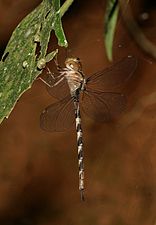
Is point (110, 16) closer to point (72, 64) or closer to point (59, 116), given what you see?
point (72, 64)

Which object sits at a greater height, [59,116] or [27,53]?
[59,116]

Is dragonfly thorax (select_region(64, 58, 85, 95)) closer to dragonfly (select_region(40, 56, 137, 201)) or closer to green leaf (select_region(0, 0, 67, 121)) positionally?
dragonfly (select_region(40, 56, 137, 201))

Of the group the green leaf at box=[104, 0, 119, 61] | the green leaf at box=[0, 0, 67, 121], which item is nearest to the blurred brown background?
the green leaf at box=[104, 0, 119, 61]

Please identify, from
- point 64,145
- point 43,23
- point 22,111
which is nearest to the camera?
point 43,23

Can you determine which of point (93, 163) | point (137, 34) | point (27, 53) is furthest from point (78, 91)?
point (137, 34)

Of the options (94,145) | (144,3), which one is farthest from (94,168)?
(144,3)

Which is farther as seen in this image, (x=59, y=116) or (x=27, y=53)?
(x=59, y=116)

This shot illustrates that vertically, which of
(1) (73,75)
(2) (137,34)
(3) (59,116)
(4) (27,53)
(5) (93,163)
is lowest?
(4) (27,53)

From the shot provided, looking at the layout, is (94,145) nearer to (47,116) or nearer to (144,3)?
(144,3)
